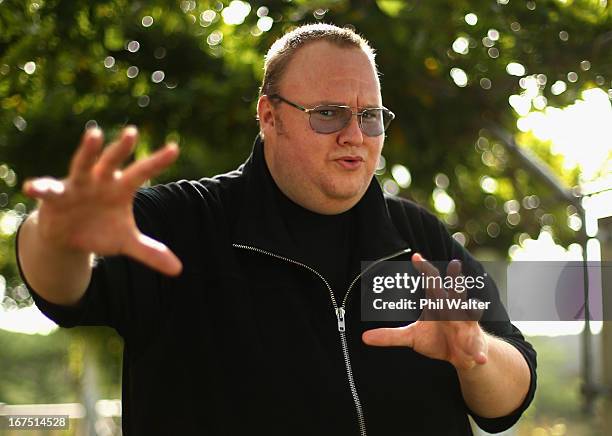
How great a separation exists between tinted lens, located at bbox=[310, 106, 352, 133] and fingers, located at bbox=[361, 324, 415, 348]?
71cm

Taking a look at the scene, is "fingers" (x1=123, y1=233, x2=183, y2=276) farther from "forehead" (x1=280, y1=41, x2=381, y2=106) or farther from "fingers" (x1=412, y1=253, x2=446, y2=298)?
"forehead" (x1=280, y1=41, x2=381, y2=106)

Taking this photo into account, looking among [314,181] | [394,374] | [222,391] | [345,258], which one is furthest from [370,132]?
[222,391]

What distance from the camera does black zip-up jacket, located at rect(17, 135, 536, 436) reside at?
2393 millimetres

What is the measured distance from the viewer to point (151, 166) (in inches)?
62.1

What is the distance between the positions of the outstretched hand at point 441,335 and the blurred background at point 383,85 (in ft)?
4.66

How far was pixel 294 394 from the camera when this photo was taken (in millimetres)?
2410

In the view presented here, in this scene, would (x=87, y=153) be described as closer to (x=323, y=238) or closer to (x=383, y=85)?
(x=323, y=238)

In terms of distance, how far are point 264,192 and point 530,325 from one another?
167cm

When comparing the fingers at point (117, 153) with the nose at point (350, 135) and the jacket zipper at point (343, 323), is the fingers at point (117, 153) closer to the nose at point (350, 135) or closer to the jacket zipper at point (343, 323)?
the jacket zipper at point (343, 323)

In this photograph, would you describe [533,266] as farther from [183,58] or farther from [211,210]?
[183,58]

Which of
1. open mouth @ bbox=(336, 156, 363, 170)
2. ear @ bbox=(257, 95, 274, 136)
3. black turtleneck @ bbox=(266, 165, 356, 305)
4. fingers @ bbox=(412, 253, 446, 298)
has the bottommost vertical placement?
fingers @ bbox=(412, 253, 446, 298)

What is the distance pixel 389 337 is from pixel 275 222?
1.80ft

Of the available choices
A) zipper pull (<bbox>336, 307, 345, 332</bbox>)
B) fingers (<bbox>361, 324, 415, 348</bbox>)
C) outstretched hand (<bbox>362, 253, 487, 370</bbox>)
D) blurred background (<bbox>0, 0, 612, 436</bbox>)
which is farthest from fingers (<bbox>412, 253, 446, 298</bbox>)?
blurred background (<bbox>0, 0, 612, 436</bbox>)

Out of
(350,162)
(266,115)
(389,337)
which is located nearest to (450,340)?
(389,337)
